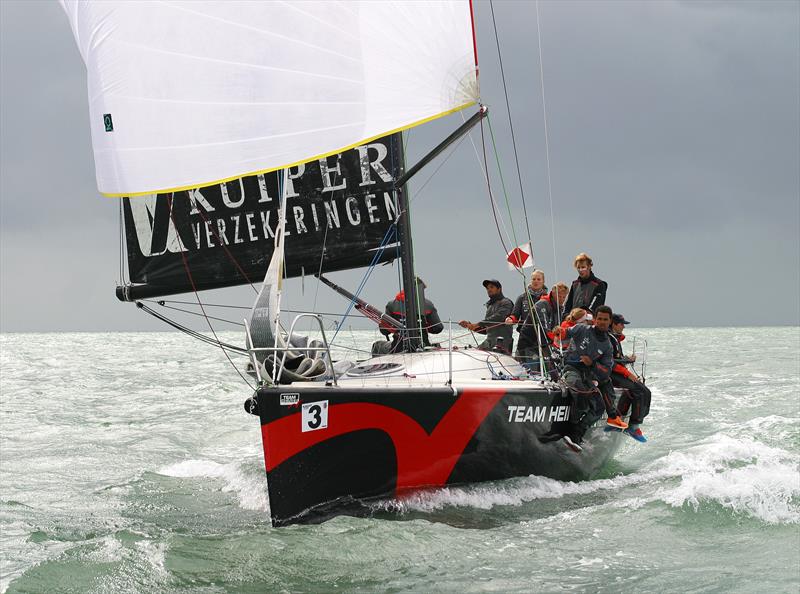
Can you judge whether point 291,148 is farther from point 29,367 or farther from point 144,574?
point 29,367

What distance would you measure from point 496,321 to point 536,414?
6.66 feet

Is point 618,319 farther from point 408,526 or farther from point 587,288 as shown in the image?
point 408,526

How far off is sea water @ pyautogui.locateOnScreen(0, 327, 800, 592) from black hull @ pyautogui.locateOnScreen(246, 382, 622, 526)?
18 centimetres

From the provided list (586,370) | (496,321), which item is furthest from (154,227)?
(586,370)

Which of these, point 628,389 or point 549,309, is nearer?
point 628,389

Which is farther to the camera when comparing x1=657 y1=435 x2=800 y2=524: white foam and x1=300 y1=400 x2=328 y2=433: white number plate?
x1=657 y1=435 x2=800 y2=524: white foam

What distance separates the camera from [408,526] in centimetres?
620

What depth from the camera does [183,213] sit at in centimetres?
919

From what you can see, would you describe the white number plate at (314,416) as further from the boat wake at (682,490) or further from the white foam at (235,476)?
the white foam at (235,476)

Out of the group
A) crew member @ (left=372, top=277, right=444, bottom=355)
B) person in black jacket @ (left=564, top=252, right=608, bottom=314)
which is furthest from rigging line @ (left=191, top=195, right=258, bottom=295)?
person in black jacket @ (left=564, top=252, right=608, bottom=314)

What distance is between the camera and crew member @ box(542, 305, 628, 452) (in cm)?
752

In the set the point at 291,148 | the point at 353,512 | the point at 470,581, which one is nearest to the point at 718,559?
the point at 470,581

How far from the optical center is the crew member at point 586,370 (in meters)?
7.52

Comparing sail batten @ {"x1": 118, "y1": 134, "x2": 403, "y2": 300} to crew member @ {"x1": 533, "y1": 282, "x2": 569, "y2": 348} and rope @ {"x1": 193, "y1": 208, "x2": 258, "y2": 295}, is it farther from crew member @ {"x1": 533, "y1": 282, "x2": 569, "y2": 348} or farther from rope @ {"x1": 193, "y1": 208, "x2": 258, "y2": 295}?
crew member @ {"x1": 533, "y1": 282, "x2": 569, "y2": 348}
